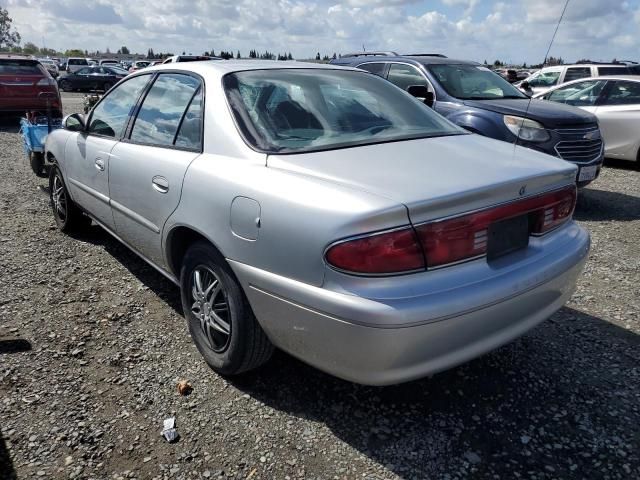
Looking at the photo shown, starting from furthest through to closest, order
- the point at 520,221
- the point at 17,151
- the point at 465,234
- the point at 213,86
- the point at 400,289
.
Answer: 1. the point at 17,151
2. the point at 213,86
3. the point at 520,221
4. the point at 465,234
5. the point at 400,289

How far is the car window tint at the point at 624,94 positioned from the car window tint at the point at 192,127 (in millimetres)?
8044

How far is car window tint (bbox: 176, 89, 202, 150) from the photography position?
113 inches

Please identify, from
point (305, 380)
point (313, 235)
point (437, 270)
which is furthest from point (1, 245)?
point (437, 270)

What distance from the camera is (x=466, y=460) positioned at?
2273 mm

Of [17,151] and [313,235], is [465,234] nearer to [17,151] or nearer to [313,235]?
[313,235]

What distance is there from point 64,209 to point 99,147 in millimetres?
1383

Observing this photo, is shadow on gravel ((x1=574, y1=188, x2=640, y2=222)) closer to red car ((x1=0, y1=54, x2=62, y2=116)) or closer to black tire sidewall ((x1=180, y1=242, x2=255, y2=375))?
black tire sidewall ((x1=180, y1=242, x2=255, y2=375))

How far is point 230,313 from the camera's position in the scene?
2.58 meters

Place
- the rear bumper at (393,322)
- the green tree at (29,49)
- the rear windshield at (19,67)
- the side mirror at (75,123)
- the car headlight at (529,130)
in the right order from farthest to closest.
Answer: the green tree at (29,49), the rear windshield at (19,67), the car headlight at (529,130), the side mirror at (75,123), the rear bumper at (393,322)

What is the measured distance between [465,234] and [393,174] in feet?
1.29

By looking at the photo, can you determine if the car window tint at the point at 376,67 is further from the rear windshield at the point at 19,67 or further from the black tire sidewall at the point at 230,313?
the rear windshield at the point at 19,67

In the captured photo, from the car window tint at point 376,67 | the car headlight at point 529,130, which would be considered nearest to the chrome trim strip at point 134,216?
the car headlight at point 529,130

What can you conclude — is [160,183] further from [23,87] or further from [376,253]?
[23,87]

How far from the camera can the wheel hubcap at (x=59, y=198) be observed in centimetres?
485
